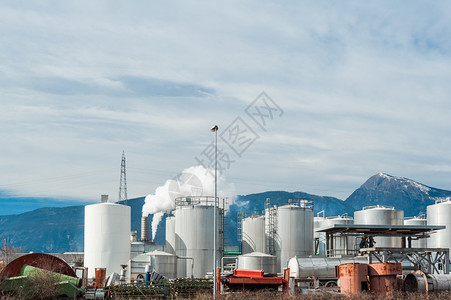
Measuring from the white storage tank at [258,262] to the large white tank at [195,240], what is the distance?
3.83 m

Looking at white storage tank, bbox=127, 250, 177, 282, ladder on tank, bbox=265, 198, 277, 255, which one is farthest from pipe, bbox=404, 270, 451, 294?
white storage tank, bbox=127, 250, 177, 282

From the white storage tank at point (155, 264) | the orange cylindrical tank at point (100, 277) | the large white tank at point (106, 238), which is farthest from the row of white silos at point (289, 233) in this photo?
the orange cylindrical tank at point (100, 277)

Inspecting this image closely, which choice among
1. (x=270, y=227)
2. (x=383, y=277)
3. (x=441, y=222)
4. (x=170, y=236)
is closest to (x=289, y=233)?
(x=270, y=227)

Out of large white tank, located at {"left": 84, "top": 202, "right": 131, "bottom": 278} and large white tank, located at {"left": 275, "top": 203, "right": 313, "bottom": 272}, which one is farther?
large white tank, located at {"left": 84, "top": 202, "right": 131, "bottom": 278}

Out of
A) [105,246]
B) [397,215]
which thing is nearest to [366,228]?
[397,215]

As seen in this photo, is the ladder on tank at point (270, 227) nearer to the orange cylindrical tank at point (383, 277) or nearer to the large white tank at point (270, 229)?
the large white tank at point (270, 229)

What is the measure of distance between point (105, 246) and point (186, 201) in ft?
29.0

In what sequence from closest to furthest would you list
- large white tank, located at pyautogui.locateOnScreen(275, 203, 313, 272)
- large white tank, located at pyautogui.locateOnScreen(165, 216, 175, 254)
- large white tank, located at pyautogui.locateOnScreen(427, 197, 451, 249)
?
1. large white tank, located at pyautogui.locateOnScreen(275, 203, 313, 272)
2. large white tank, located at pyautogui.locateOnScreen(165, 216, 175, 254)
3. large white tank, located at pyautogui.locateOnScreen(427, 197, 451, 249)

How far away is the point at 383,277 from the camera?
33438 mm

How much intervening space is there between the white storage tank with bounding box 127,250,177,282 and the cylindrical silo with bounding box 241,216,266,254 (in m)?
12.2

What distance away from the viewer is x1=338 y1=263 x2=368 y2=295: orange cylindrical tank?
109ft

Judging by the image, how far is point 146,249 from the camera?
65875 millimetres

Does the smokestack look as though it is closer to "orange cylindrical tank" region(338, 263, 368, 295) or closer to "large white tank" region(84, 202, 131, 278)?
"large white tank" region(84, 202, 131, 278)

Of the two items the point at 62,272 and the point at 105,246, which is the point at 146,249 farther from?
the point at 62,272
